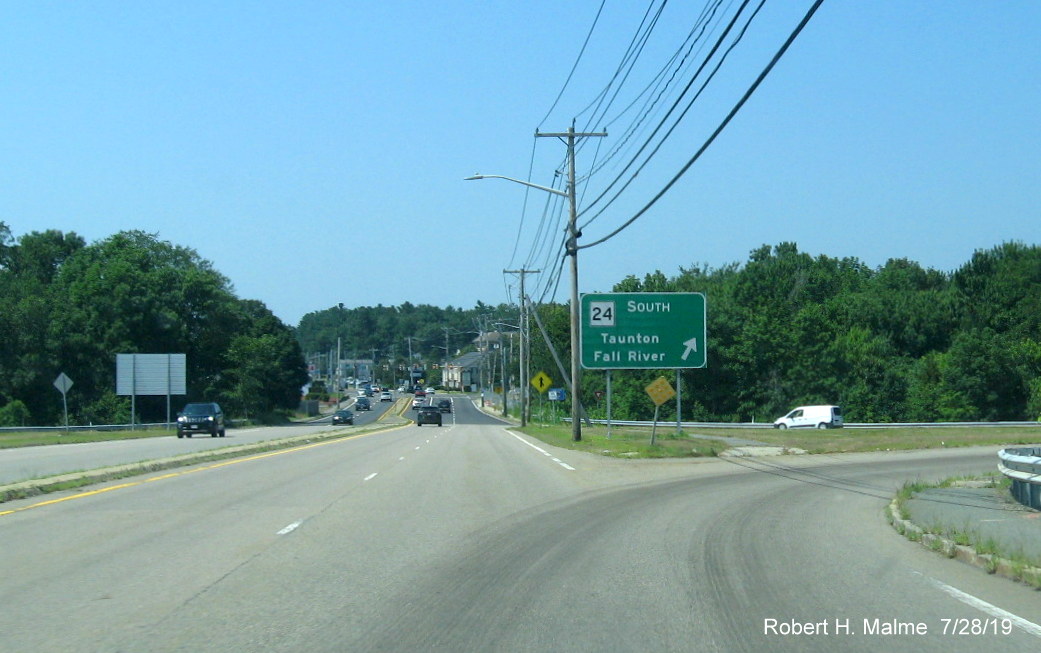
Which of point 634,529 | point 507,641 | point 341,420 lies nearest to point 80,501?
point 634,529

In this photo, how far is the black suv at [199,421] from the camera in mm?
53188

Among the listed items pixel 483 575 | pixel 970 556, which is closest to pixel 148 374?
pixel 483 575

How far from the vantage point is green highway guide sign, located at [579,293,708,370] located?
35.2m

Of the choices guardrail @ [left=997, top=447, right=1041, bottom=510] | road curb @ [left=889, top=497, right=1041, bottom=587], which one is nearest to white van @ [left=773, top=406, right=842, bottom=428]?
guardrail @ [left=997, top=447, right=1041, bottom=510]

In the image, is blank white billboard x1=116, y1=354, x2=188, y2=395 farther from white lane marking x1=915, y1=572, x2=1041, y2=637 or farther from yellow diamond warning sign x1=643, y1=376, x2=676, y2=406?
white lane marking x1=915, y1=572, x2=1041, y2=637

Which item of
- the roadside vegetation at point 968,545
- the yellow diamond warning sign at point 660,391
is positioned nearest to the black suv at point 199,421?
the yellow diamond warning sign at point 660,391

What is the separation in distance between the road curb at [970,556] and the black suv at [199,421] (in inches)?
1744

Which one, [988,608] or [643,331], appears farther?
[643,331]

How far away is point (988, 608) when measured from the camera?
29.9 feet

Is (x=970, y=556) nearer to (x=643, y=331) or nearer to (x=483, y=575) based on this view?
(x=483, y=575)

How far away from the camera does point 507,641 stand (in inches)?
318

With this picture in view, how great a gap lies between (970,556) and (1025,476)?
464cm

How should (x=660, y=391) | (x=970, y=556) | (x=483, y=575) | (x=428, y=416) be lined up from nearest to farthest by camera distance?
1. (x=483, y=575)
2. (x=970, y=556)
3. (x=660, y=391)
4. (x=428, y=416)

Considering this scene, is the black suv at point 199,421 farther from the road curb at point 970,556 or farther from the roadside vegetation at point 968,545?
the road curb at point 970,556
